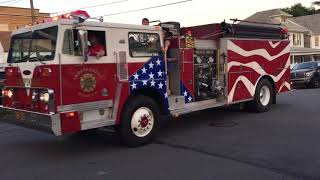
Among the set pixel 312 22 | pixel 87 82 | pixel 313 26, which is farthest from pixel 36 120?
pixel 312 22

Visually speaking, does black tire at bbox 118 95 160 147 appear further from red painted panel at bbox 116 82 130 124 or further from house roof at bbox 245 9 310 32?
house roof at bbox 245 9 310 32

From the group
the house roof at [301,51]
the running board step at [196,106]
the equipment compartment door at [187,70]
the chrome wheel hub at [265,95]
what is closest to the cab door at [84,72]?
the running board step at [196,106]

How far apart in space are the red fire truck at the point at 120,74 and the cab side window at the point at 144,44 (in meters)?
Answer: 0.02

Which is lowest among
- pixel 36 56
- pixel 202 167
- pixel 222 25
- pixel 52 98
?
pixel 202 167

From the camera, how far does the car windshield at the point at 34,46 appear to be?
323 inches

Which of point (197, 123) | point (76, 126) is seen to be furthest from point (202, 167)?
point (197, 123)

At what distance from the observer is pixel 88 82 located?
8.36 m

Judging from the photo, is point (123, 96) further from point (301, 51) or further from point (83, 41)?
point (301, 51)

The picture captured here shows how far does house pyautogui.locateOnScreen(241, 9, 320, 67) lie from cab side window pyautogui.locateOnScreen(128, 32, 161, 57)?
46144mm

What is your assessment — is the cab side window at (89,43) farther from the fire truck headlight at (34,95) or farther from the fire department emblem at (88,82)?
the fire truck headlight at (34,95)

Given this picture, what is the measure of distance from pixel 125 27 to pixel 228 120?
14.6ft

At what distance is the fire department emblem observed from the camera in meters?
8.27

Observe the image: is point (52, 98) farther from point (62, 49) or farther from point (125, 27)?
point (125, 27)

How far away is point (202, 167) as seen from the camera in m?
7.33
